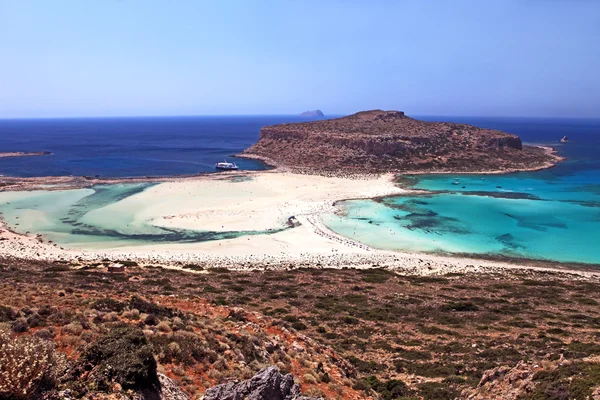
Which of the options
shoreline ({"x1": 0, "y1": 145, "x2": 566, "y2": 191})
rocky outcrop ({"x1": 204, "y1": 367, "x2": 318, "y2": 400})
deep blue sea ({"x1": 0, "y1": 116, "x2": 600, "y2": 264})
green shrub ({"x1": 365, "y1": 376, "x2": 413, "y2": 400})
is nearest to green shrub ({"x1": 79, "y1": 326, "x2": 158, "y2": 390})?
rocky outcrop ({"x1": 204, "y1": 367, "x2": 318, "y2": 400})

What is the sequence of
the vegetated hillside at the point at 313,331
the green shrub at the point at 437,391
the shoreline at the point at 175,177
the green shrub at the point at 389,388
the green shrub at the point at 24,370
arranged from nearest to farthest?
the green shrub at the point at 24,370
the vegetated hillside at the point at 313,331
the green shrub at the point at 437,391
the green shrub at the point at 389,388
the shoreline at the point at 175,177

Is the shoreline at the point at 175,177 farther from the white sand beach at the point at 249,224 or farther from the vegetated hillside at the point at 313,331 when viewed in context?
the vegetated hillside at the point at 313,331

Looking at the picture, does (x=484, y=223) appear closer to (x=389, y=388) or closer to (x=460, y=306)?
(x=460, y=306)

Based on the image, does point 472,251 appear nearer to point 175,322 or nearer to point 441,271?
point 441,271

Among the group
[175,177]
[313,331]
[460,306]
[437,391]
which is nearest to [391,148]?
[175,177]

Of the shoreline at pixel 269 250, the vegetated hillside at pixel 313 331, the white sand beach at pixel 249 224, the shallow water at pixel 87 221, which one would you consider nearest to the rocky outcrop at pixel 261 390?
the vegetated hillside at pixel 313 331
